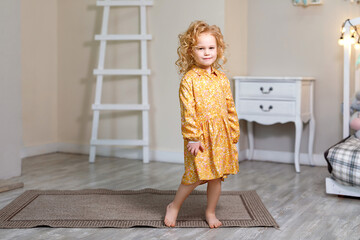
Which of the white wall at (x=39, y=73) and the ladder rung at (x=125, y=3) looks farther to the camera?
the white wall at (x=39, y=73)

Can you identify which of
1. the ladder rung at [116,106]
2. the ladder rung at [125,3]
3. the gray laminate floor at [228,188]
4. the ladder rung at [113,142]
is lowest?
→ the gray laminate floor at [228,188]

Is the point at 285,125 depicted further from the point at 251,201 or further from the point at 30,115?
the point at 30,115

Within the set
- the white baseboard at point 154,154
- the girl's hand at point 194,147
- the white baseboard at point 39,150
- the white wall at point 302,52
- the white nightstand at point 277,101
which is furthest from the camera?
the white baseboard at point 39,150

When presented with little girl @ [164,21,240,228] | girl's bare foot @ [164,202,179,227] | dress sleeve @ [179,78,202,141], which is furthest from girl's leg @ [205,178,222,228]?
dress sleeve @ [179,78,202,141]

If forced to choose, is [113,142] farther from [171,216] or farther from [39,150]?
[171,216]

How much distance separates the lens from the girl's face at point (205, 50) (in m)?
2.18

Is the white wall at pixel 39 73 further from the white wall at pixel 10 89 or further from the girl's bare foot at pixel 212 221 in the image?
the girl's bare foot at pixel 212 221

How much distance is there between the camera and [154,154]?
4.20 metres

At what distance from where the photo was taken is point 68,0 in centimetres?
458

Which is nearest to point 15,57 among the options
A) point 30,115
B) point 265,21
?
point 30,115

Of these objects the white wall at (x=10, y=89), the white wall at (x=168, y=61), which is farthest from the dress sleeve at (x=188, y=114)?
the white wall at (x=168, y=61)

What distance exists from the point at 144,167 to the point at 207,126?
1786 mm

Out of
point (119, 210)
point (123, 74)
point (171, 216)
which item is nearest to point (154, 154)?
point (123, 74)

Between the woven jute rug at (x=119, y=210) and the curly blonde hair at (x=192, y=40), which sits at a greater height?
the curly blonde hair at (x=192, y=40)
